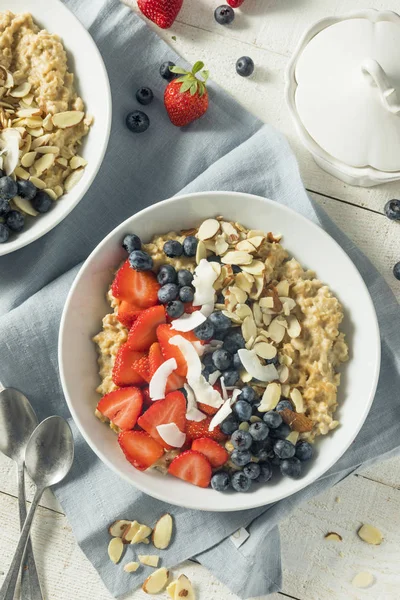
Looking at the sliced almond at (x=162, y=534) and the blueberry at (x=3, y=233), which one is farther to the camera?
the sliced almond at (x=162, y=534)

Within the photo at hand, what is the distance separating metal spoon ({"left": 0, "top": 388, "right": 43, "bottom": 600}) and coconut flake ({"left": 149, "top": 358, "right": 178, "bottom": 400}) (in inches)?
18.9

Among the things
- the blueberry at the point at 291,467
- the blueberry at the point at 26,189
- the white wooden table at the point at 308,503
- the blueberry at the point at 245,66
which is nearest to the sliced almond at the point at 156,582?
the white wooden table at the point at 308,503

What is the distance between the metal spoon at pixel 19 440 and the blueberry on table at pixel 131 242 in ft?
1.85

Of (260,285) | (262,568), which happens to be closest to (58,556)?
(262,568)

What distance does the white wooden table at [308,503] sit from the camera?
2.06m

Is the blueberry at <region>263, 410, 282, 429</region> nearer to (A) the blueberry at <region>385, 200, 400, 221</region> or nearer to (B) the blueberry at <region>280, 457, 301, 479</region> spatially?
(B) the blueberry at <region>280, 457, 301, 479</region>

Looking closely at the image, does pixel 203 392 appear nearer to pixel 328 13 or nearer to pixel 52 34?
pixel 52 34

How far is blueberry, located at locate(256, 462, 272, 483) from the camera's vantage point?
181 cm

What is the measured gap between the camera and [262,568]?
2.03 m

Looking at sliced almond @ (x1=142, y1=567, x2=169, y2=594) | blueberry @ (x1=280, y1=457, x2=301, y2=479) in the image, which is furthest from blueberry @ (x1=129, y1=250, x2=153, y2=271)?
sliced almond @ (x1=142, y1=567, x2=169, y2=594)

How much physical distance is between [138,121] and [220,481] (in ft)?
3.60

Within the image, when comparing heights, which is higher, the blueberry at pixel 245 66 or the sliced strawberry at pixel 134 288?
the blueberry at pixel 245 66

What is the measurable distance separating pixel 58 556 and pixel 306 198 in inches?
51.9

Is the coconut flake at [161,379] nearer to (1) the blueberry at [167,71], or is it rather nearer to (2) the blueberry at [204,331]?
(2) the blueberry at [204,331]
